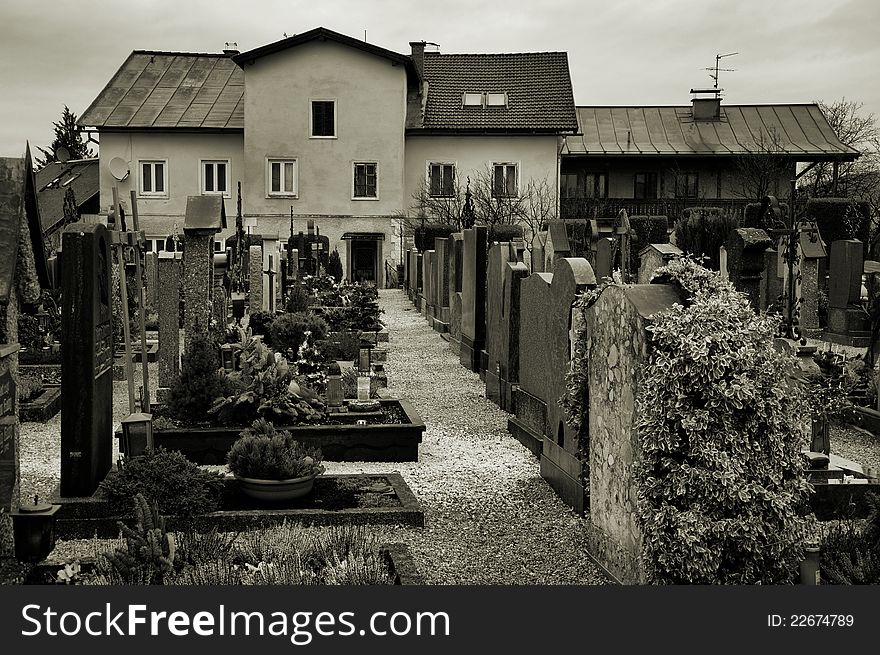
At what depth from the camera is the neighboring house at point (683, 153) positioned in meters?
45.5

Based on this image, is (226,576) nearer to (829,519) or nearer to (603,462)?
(603,462)

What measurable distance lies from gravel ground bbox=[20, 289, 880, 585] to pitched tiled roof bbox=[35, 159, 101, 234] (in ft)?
105

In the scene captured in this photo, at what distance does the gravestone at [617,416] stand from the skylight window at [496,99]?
134 feet

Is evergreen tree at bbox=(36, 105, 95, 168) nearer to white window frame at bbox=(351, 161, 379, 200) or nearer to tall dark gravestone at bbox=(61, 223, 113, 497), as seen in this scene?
white window frame at bbox=(351, 161, 379, 200)

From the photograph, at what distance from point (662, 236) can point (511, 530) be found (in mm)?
27038

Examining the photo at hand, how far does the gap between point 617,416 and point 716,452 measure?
0.74 m

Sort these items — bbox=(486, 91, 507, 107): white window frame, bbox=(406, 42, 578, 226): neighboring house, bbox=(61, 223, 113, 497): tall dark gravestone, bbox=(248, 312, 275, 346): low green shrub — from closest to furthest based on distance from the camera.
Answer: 1. bbox=(61, 223, 113, 497): tall dark gravestone
2. bbox=(248, 312, 275, 346): low green shrub
3. bbox=(406, 42, 578, 226): neighboring house
4. bbox=(486, 91, 507, 107): white window frame

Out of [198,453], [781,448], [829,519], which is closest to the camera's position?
[781,448]

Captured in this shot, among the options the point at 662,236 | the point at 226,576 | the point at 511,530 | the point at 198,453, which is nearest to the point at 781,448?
the point at 511,530

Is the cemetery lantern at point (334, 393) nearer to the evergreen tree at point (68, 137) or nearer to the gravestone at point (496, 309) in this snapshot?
the gravestone at point (496, 309)

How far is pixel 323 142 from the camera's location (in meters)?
43.2

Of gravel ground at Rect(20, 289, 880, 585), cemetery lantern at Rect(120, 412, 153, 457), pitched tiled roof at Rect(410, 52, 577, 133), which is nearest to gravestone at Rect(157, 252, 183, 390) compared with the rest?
gravel ground at Rect(20, 289, 880, 585)

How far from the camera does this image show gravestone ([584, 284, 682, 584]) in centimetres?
562

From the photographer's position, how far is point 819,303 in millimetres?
19969
